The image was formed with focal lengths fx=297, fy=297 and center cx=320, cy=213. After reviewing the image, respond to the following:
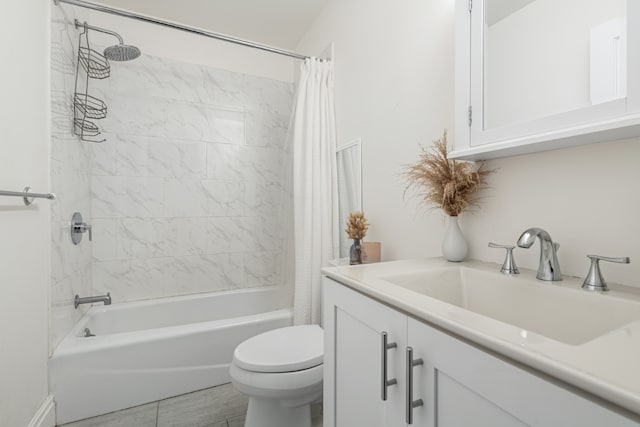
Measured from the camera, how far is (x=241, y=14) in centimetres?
235

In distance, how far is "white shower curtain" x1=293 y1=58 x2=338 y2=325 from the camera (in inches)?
78.2

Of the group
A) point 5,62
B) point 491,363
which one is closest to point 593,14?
point 491,363

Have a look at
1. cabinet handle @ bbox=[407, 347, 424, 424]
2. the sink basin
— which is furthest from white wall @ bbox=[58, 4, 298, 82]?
cabinet handle @ bbox=[407, 347, 424, 424]

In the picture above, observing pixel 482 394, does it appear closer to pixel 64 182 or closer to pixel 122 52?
pixel 64 182

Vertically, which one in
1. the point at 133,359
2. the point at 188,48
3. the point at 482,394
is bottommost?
the point at 133,359

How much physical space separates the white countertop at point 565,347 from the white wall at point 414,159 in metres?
0.19

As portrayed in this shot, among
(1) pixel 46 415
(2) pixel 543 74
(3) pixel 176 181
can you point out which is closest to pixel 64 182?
(3) pixel 176 181

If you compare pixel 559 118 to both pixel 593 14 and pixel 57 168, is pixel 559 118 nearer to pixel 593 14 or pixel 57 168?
pixel 593 14

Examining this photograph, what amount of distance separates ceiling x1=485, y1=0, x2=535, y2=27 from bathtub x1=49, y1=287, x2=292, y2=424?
1.92m

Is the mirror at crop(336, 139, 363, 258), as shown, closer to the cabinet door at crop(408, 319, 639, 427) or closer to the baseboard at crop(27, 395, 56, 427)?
the cabinet door at crop(408, 319, 639, 427)

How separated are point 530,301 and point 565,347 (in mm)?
437

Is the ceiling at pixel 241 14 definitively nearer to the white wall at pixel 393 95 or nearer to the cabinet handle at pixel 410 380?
the white wall at pixel 393 95

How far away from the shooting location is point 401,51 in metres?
1.48

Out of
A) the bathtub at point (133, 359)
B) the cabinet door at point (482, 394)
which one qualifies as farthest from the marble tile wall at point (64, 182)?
the cabinet door at point (482, 394)
